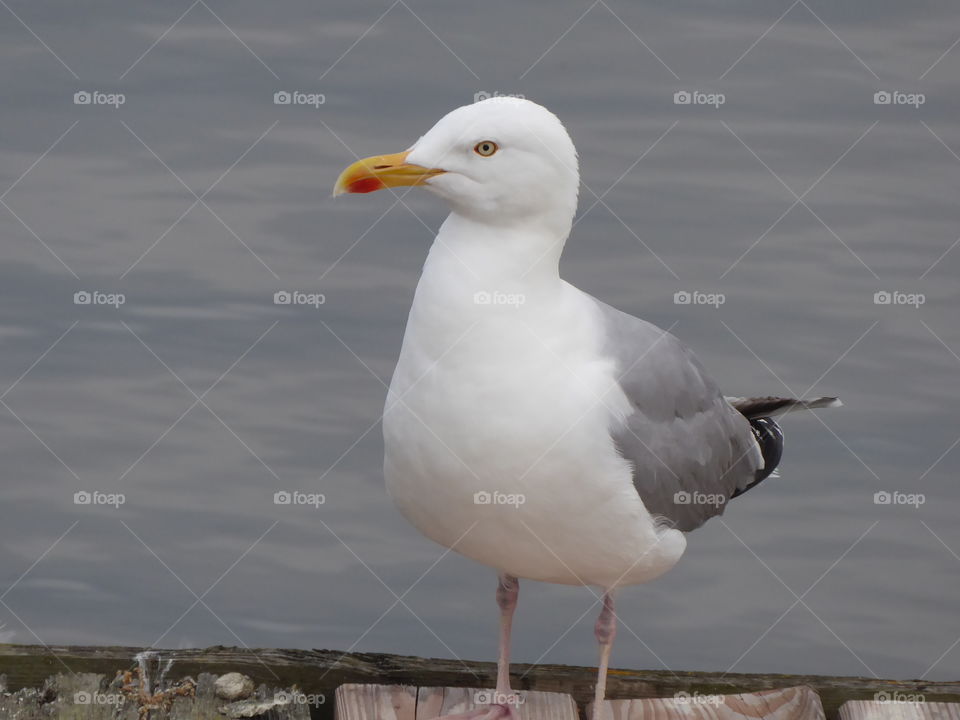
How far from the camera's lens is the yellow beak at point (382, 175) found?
4.35 m

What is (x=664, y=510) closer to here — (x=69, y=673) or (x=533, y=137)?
(x=533, y=137)

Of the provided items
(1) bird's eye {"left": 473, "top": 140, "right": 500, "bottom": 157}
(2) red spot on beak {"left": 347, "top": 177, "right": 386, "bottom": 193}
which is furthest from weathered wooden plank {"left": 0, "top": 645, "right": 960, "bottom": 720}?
(1) bird's eye {"left": 473, "top": 140, "right": 500, "bottom": 157}

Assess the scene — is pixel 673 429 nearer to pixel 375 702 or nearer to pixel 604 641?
pixel 604 641

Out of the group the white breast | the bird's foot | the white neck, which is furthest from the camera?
the bird's foot

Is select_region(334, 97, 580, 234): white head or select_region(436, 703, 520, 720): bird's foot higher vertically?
select_region(334, 97, 580, 234): white head

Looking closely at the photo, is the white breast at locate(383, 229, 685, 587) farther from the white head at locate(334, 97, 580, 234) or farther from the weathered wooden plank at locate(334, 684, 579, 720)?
the weathered wooden plank at locate(334, 684, 579, 720)

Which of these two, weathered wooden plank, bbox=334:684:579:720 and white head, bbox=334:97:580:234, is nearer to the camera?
white head, bbox=334:97:580:234

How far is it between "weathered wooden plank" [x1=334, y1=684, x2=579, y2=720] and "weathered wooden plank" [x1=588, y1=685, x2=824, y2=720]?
0.17 meters

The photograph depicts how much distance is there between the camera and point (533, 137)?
Answer: 4.34 meters

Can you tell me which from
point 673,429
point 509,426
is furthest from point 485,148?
point 673,429

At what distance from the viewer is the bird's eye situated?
4320mm

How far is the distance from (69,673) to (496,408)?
1437 mm

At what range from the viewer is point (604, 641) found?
192 inches

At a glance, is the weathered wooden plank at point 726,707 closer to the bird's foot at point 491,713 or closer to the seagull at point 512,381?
the bird's foot at point 491,713
